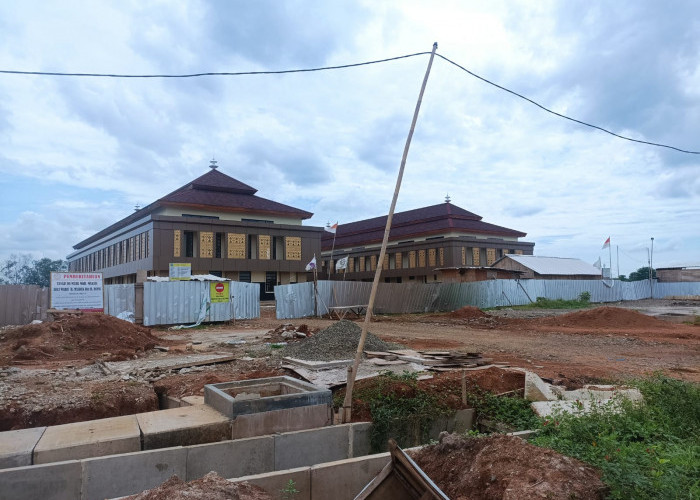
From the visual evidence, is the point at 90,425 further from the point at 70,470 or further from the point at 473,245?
the point at 473,245

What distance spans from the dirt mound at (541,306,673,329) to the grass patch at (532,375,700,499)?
16.2m

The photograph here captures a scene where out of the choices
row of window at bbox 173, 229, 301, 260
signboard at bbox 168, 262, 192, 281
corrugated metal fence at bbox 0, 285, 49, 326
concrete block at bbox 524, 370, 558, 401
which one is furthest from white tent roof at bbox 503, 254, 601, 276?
concrete block at bbox 524, 370, 558, 401

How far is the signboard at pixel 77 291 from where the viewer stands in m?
17.6

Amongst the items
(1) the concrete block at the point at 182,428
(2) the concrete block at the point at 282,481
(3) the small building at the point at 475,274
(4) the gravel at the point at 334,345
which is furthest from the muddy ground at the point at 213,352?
(3) the small building at the point at 475,274

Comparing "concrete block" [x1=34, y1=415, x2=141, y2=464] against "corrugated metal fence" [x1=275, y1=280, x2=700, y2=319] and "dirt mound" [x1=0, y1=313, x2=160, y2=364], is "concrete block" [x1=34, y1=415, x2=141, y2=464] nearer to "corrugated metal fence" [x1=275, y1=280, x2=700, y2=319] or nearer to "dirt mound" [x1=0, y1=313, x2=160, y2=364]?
"dirt mound" [x1=0, y1=313, x2=160, y2=364]

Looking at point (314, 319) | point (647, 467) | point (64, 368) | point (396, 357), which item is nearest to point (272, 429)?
point (647, 467)

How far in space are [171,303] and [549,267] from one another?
31.7m

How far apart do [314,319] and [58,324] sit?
13649 millimetres

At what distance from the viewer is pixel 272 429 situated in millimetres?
5742

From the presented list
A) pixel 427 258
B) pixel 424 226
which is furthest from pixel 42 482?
pixel 424 226

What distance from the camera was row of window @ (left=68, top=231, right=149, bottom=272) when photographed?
122 ft

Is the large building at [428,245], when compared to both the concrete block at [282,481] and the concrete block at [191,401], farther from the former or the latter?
the concrete block at [282,481]

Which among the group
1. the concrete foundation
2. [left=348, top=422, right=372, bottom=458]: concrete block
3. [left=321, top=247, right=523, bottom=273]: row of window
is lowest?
[left=348, top=422, right=372, bottom=458]: concrete block

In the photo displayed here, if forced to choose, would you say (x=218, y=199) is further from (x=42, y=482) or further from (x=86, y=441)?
(x=42, y=482)
